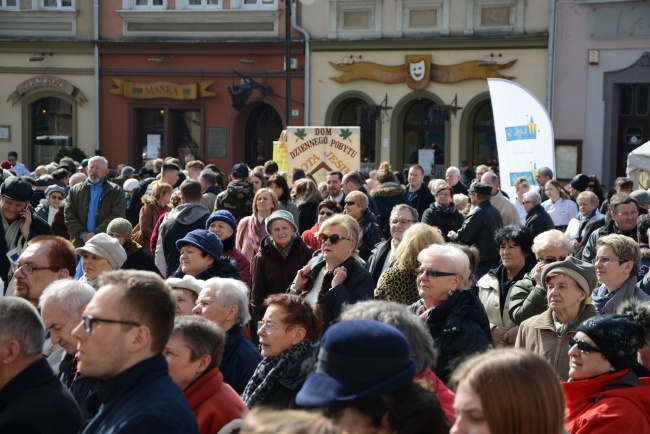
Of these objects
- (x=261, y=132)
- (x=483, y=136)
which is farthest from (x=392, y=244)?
(x=261, y=132)

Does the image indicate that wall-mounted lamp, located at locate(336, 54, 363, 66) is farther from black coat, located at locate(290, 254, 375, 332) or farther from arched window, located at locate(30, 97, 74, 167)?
black coat, located at locate(290, 254, 375, 332)

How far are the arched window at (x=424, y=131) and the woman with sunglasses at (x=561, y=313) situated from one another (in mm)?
17837

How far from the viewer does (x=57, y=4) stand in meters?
27.2

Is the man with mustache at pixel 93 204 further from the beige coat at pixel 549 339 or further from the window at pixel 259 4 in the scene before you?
the window at pixel 259 4

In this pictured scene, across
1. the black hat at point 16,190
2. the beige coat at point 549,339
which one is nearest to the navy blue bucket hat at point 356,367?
the beige coat at point 549,339

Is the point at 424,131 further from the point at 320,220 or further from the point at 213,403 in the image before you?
the point at 213,403

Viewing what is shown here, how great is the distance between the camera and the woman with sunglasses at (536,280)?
21.3ft

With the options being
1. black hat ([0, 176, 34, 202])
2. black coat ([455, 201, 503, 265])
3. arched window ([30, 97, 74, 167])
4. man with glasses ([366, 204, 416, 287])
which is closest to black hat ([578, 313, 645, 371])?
man with glasses ([366, 204, 416, 287])

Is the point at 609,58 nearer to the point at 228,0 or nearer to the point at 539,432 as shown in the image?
the point at 228,0

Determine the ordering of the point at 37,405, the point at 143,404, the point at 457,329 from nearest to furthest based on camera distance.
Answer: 1. the point at 143,404
2. the point at 37,405
3. the point at 457,329

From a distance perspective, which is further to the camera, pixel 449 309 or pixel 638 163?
pixel 638 163

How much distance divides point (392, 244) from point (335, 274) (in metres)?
1.33

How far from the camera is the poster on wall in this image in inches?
579

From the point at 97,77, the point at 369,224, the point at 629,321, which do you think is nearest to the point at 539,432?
the point at 629,321
